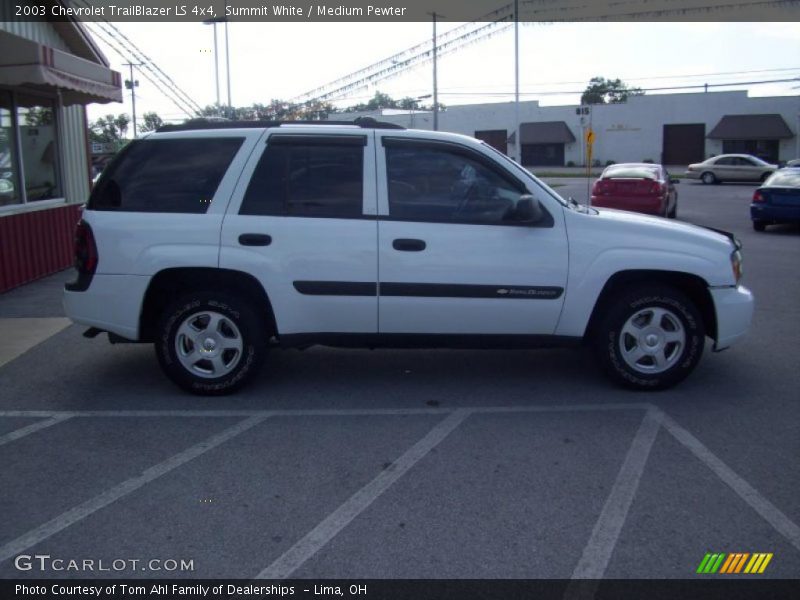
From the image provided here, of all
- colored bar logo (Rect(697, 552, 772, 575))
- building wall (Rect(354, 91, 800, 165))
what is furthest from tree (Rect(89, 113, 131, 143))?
colored bar logo (Rect(697, 552, 772, 575))

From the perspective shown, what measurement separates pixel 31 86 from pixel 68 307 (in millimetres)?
6577

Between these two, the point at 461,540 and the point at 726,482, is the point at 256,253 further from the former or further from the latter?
the point at 726,482

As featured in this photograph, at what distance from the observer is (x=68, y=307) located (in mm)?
6086

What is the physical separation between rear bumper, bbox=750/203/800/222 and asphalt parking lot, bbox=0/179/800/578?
10.9 m

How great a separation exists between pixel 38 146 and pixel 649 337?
9882 mm

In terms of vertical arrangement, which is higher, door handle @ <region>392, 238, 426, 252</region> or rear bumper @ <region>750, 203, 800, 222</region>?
door handle @ <region>392, 238, 426, 252</region>

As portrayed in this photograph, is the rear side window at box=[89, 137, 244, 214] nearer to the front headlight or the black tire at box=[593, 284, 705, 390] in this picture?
the black tire at box=[593, 284, 705, 390]

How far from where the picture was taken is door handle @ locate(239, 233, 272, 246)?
5.83 metres

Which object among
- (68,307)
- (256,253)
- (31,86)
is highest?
(31,86)

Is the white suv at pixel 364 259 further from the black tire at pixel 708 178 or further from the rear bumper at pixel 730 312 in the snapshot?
the black tire at pixel 708 178

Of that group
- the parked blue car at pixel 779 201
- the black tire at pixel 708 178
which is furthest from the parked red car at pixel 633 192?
the black tire at pixel 708 178

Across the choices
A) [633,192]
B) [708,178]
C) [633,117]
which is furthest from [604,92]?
[633,192]

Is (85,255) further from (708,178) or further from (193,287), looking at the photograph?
(708,178)

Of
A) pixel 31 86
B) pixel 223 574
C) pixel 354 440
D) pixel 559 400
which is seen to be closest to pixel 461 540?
pixel 223 574
